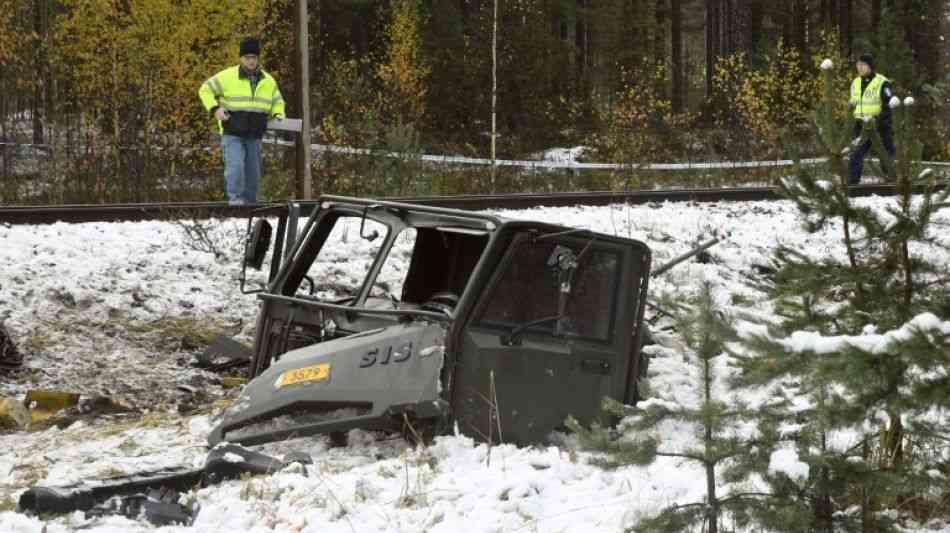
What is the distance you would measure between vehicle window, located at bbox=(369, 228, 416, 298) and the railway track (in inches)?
132

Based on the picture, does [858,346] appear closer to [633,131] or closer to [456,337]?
→ [456,337]

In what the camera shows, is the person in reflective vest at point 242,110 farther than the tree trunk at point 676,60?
No

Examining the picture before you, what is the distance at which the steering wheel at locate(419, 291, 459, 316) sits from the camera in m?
7.42

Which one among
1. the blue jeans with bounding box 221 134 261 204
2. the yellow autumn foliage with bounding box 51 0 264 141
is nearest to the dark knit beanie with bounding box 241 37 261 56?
the blue jeans with bounding box 221 134 261 204

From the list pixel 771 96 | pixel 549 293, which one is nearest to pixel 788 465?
pixel 549 293

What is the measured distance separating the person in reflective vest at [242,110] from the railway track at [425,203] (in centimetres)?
66

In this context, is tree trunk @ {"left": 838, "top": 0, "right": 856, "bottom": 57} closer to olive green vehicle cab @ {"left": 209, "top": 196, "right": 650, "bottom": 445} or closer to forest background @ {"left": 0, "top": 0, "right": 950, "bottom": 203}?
forest background @ {"left": 0, "top": 0, "right": 950, "bottom": 203}

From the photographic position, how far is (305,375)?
731 cm

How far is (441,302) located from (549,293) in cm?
68

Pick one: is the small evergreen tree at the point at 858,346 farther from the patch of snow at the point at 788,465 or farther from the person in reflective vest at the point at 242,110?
the person in reflective vest at the point at 242,110

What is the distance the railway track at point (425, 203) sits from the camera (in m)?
13.7

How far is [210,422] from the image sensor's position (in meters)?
9.00

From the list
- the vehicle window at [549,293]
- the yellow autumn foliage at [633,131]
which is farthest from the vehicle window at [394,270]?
the yellow autumn foliage at [633,131]

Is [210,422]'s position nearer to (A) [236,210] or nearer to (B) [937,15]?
(A) [236,210]
